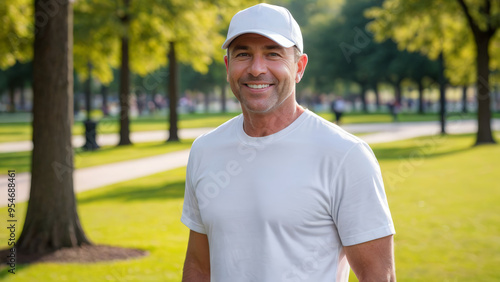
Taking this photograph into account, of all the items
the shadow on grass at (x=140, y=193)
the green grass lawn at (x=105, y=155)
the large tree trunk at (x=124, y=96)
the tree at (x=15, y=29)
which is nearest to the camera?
the shadow on grass at (x=140, y=193)

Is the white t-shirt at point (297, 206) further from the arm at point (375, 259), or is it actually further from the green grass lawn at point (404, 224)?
the green grass lawn at point (404, 224)

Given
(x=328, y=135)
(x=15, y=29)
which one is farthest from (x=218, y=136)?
(x=15, y=29)

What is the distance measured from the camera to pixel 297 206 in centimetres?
227

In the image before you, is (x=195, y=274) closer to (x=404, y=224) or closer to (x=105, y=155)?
(x=404, y=224)

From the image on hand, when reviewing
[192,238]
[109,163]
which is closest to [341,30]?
[109,163]

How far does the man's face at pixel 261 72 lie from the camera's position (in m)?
2.41

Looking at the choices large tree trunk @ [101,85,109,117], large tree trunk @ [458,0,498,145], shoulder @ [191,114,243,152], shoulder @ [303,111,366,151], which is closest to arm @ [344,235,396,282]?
shoulder @ [303,111,366,151]

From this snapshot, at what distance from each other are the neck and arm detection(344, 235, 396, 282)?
1.73 feet

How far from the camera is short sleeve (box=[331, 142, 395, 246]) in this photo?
2203 millimetres

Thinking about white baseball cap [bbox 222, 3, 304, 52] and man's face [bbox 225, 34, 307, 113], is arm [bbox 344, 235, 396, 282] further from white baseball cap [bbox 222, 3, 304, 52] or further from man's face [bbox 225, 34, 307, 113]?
white baseball cap [bbox 222, 3, 304, 52]

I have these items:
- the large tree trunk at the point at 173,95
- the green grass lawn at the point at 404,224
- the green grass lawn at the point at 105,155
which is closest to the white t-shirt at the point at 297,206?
the green grass lawn at the point at 404,224

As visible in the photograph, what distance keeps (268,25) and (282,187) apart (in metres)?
0.58

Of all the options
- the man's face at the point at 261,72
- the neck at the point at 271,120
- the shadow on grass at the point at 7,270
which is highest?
the man's face at the point at 261,72

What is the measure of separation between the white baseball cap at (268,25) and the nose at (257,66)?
118 mm
